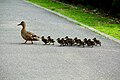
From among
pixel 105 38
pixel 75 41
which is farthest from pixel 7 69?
pixel 105 38

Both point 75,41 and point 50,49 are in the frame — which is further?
point 75,41

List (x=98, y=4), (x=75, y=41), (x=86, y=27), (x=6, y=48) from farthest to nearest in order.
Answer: (x=98, y=4)
(x=86, y=27)
(x=75, y=41)
(x=6, y=48)

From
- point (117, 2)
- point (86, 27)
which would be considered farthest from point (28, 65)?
point (117, 2)

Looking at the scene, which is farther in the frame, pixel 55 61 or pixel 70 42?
pixel 70 42

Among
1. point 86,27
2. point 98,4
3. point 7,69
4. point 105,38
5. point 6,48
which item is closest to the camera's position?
point 7,69

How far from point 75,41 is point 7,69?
434 cm

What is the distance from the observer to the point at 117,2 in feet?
82.3

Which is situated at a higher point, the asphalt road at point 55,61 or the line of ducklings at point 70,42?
the line of ducklings at point 70,42

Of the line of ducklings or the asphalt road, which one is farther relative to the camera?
the line of ducklings

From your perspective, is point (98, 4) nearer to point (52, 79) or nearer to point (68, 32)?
point (68, 32)

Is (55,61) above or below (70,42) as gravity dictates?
below

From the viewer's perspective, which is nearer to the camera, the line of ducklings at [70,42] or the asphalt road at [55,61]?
the asphalt road at [55,61]

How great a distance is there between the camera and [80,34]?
665 inches

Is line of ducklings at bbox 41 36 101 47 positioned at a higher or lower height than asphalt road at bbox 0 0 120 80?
higher
